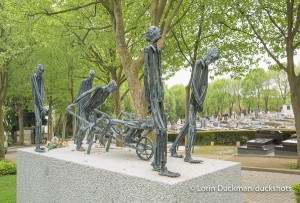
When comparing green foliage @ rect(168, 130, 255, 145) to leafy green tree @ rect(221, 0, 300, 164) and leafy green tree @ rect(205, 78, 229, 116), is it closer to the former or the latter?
leafy green tree @ rect(221, 0, 300, 164)

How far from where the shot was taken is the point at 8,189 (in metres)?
10.9

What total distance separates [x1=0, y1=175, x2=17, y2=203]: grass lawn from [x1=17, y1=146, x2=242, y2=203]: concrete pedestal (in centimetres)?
238

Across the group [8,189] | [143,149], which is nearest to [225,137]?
[8,189]

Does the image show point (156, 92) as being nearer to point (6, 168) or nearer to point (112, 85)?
point (112, 85)

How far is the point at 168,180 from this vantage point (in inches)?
172

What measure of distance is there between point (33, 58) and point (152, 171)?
17.5 meters

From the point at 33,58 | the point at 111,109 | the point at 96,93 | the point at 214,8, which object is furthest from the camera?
the point at 111,109

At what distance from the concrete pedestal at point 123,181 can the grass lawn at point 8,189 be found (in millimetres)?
2379

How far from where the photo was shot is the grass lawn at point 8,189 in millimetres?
9461

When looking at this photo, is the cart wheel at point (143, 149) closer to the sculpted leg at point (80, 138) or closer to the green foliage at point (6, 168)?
the sculpted leg at point (80, 138)

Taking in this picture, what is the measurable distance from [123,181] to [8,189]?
775 cm

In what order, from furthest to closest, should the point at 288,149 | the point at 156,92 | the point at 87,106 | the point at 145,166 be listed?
the point at 288,149 → the point at 87,106 → the point at 145,166 → the point at 156,92

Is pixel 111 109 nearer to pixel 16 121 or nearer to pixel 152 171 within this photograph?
pixel 16 121

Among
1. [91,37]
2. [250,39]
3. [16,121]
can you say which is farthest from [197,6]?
[16,121]
